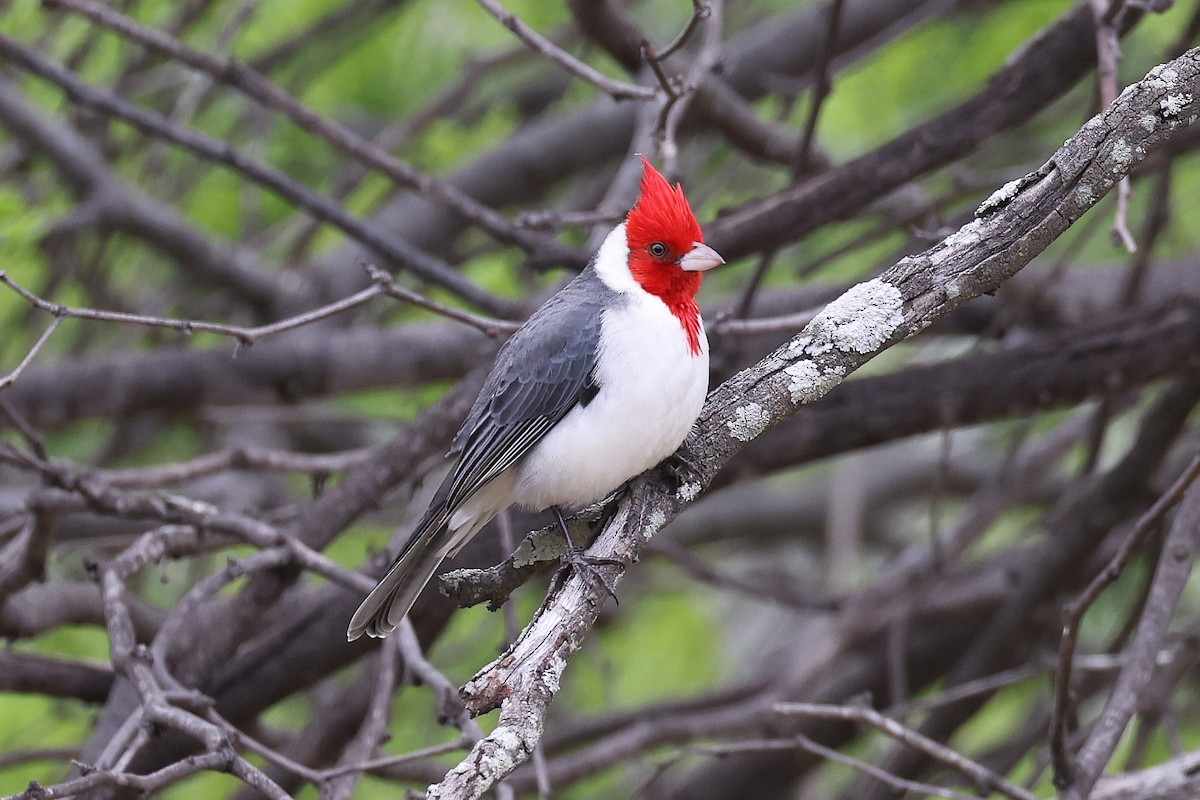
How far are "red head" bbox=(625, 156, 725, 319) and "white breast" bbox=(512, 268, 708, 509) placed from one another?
12 centimetres

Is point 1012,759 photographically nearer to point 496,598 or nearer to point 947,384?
point 947,384

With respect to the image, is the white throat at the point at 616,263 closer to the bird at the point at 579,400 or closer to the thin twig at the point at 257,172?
the bird at the point at 579,400

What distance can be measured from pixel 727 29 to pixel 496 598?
593 cm

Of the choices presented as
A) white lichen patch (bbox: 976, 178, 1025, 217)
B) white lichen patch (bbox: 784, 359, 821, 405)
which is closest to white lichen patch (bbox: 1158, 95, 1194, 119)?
white lichen patch (bbox: 976, 178, 1025, 217)

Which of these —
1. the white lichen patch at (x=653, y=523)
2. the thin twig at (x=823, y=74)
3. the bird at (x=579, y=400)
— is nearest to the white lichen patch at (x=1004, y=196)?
the bird at (x=579, y=400)

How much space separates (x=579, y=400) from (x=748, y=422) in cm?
69

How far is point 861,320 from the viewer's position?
120 inches

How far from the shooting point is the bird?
3480 millimetres

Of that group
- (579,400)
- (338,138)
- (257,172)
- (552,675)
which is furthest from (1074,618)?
(257,172)

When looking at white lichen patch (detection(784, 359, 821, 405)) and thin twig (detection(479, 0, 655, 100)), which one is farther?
thin twig (detection(479, 0, 655, 100))

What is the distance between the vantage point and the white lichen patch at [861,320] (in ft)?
9.81

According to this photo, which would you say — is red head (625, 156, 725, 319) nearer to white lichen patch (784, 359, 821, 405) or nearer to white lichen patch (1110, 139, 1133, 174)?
white lichen patch (784, 359, 821, 405)

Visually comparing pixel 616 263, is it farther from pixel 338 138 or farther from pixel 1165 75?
pixel 1165 75

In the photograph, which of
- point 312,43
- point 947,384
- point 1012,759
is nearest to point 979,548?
point 1012,759
